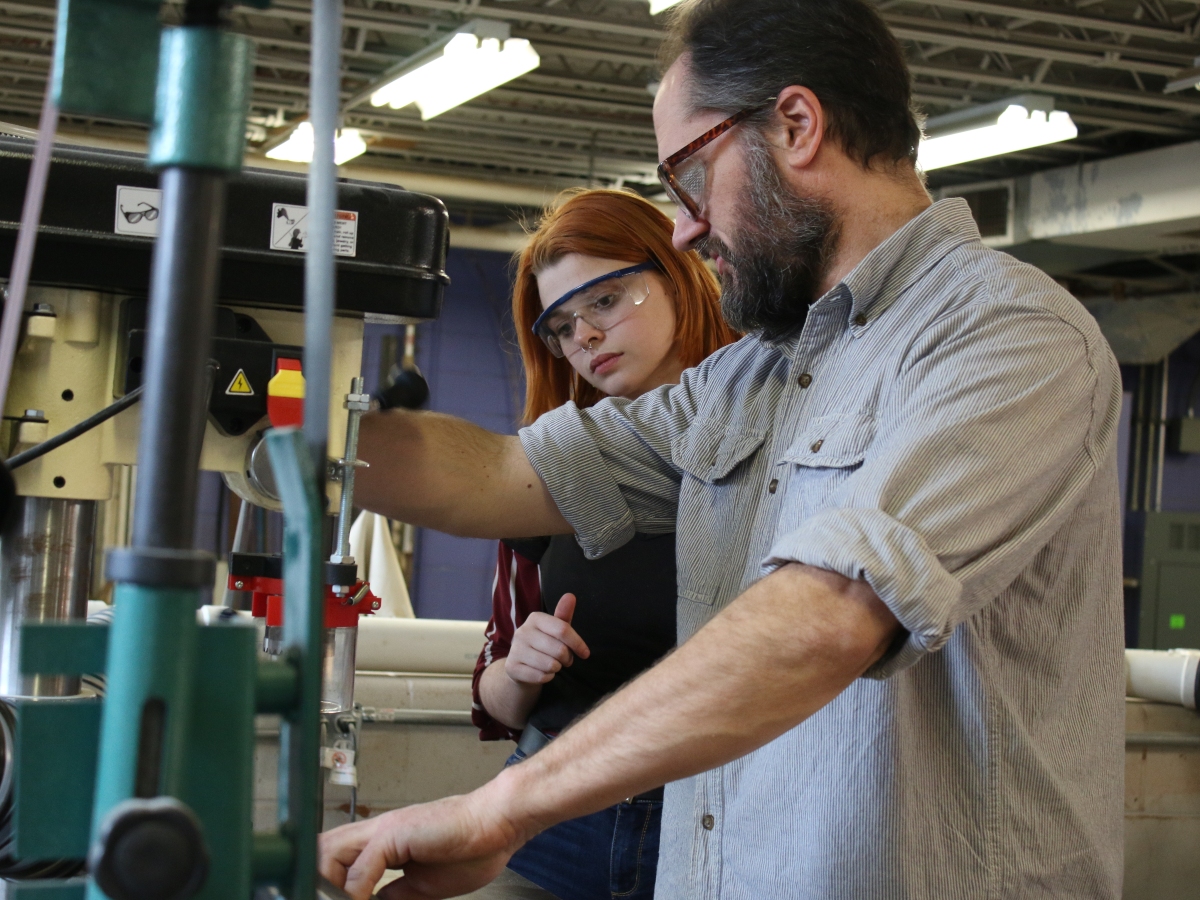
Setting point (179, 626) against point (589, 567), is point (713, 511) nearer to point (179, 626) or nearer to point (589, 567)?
point (589, 567)

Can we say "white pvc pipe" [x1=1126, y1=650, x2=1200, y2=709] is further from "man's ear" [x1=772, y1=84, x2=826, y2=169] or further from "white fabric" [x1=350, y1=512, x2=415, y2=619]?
"white fabric" [x1=350, y1=512, x2=415, y2=619]

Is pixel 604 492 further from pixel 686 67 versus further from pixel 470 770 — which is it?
pixel 470 770

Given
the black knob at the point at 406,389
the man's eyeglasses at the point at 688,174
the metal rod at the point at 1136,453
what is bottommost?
the black knob at the point at 406,389

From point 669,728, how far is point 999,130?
4032 millimetres

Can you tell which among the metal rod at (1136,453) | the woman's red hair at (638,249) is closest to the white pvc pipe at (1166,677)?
the woman's red hair at (638,249)

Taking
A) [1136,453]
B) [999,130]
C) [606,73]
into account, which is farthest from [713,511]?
[1136,453]

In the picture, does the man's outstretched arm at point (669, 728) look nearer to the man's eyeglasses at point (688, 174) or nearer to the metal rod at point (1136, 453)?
the man's eyeglasses at point (688, 174)

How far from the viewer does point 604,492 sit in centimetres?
Result: 146

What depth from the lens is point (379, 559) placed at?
3.47 metres

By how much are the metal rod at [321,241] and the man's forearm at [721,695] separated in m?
0.44

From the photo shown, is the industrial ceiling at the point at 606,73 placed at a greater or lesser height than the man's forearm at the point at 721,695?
greater

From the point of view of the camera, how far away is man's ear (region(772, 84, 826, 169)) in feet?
3.92

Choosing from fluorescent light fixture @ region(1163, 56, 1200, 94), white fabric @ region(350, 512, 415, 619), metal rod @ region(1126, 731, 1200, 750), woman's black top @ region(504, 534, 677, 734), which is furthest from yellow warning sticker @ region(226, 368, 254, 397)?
fluorescent light fixture @ region(1163, 56, 1200, 94)

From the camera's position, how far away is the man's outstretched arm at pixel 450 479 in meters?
1.40
